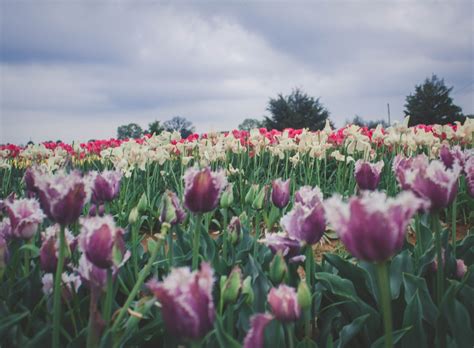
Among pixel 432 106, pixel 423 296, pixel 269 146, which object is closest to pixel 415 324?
pixel 423 296

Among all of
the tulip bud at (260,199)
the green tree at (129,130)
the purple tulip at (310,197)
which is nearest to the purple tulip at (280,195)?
the tulip bud at (260,199)

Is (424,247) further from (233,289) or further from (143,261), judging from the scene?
(143,261)

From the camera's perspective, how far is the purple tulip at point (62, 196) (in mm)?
887

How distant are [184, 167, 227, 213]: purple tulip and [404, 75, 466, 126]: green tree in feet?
128

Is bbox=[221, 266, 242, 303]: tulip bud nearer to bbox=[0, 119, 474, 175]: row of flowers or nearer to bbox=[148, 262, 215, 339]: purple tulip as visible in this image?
bbox=[148, 262, 215, 339]: purple tulip

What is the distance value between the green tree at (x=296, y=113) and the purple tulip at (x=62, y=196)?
3335 cm

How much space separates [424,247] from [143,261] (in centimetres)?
129

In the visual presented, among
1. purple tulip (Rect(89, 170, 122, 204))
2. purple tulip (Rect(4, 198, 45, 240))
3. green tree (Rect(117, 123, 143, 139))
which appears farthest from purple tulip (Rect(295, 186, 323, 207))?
green tree (Rect(117, 123, 143, 139))

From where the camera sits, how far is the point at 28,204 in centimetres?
118

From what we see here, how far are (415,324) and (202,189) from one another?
2.55 ft

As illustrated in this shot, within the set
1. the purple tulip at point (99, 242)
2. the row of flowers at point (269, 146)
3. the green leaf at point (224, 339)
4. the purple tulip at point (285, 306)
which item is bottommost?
the green leaf at point (224, 339)

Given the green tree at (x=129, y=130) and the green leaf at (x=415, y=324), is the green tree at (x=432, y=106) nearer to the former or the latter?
the green tree at (x=129, y=130)

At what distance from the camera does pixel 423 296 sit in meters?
1.22

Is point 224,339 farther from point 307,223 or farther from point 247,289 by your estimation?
point 307,223
